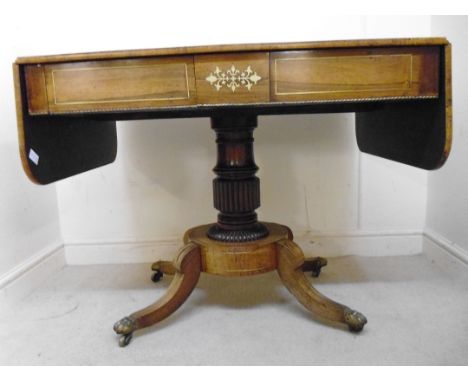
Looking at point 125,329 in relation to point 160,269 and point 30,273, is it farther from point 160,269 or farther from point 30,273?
point 30,273

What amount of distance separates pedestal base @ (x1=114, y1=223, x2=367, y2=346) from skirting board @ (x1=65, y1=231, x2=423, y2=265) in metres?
0.53

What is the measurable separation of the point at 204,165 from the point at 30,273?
788mm

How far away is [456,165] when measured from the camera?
1.61 metres

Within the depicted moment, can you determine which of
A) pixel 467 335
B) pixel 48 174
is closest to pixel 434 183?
pixel 467 335

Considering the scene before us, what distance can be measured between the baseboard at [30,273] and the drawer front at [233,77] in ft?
Result: 3.27

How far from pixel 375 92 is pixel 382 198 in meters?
0.95

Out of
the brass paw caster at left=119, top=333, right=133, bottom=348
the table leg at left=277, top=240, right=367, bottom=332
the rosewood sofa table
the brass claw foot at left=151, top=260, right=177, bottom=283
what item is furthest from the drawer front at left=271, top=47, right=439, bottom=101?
the brass claw foot at left=151, top=260, right=177, bottom=283

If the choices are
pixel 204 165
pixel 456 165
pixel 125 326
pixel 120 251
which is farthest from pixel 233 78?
pixel 120 251

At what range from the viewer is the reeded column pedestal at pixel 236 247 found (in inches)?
49.4

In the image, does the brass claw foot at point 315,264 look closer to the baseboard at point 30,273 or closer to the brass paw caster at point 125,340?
the brass paw caster at point 125,340

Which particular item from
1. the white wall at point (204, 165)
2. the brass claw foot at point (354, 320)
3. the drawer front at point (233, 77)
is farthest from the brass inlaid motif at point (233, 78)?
the white wall at point (204, 165)

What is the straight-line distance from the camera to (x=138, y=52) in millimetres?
994

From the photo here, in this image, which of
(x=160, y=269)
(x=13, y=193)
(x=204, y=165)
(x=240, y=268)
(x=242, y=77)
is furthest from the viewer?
(x=204, y=165)

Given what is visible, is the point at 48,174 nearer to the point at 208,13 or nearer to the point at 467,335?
the point at 208,13
